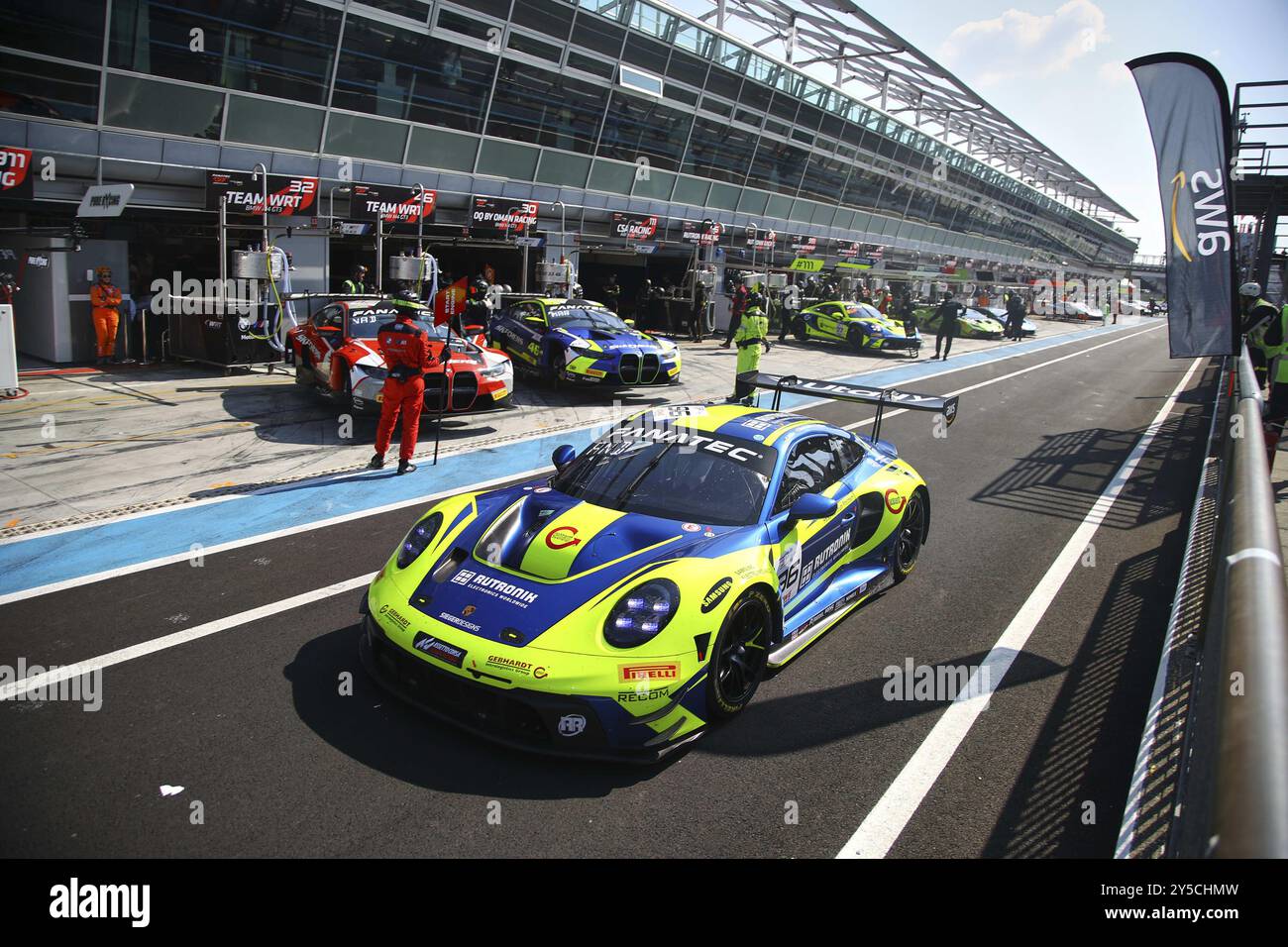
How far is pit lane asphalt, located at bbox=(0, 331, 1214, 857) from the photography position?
3.51 m

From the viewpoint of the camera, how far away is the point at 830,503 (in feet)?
16.7

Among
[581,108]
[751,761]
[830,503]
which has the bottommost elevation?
[751,761]

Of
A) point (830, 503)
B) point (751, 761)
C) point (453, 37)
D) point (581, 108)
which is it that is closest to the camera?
point (751, 761)

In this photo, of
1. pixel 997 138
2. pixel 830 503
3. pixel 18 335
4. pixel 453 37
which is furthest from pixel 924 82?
pixel 830 503

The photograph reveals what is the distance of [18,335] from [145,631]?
14315mm

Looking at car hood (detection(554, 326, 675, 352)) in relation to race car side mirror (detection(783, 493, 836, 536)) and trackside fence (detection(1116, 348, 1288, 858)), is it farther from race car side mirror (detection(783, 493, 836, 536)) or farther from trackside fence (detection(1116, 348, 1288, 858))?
race car side mirror (detection(783, 493, 836, 536))

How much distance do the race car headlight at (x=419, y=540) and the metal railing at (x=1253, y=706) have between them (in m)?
3.70

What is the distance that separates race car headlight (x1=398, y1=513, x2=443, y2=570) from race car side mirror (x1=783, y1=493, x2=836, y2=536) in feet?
6.61

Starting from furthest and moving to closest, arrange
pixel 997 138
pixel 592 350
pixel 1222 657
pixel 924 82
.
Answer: pixel 997 138 < pixel 924 82 < pixel 592 350 < pixel 1222 657

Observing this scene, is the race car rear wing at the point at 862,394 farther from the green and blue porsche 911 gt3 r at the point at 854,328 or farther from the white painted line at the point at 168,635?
the green and blue porsche 911 gt3 r at the point at 854,328

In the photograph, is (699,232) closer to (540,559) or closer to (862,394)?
(862,394)

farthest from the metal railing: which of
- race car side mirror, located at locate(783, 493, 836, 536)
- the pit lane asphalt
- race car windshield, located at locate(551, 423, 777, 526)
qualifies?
race car windshield, located at locate(551, 423, 777, 526)

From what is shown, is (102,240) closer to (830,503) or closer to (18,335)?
(18,335)

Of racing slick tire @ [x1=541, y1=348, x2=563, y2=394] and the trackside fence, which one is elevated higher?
the trackside fence
